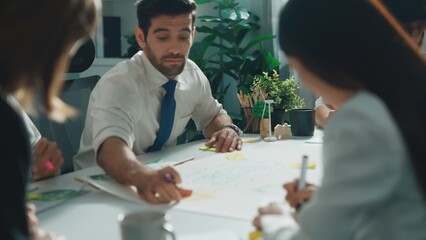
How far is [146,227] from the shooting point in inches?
31.1

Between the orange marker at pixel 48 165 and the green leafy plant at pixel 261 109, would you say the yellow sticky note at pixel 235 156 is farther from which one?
the orange marker at pixel 48 165

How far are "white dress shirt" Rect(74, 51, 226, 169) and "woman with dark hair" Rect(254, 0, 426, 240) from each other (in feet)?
2.95

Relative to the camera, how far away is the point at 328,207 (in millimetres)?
681

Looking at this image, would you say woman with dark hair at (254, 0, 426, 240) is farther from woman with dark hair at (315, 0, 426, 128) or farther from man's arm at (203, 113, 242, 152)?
man's arm at (203, 113, 242, 152)

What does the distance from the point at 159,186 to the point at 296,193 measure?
13.7 inches

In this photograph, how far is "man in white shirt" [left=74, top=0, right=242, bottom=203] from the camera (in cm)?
162

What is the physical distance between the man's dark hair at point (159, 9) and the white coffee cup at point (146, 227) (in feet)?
3.79

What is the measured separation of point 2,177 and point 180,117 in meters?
1.47

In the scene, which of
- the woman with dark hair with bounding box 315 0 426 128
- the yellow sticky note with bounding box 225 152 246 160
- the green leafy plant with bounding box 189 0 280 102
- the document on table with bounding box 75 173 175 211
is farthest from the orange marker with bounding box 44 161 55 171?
the green leafy plant with bounding box 189 0 280 102

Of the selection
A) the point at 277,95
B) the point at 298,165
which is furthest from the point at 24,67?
the point at 277,95

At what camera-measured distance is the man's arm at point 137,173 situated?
1208mm

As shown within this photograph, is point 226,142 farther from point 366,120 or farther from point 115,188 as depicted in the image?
point 366,120

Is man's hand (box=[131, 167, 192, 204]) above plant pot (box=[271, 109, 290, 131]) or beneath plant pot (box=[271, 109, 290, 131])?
above

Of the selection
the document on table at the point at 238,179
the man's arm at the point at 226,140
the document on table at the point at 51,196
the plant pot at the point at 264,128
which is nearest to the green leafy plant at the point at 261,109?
the plant pot at the point at 264,128
